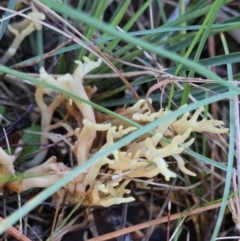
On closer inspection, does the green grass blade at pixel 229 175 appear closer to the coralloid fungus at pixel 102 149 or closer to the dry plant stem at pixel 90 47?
the coralloid fungus at pixel 102 149

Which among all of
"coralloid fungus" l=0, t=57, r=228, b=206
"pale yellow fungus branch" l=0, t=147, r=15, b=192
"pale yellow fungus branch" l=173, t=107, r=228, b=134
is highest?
"pale yellow fungus branch" l=173, t=107, r=228, b=134

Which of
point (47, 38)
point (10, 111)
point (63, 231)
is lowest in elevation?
point (63, 231)

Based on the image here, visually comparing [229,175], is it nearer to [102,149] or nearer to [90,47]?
[102,149]

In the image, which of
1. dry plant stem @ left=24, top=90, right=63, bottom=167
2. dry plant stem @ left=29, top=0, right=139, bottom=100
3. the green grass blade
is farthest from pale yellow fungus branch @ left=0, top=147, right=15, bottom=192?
the green grass blade

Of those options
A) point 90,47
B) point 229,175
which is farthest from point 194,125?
point 90,47

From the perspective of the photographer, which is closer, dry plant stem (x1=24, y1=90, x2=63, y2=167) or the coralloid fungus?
the coralloid fungus

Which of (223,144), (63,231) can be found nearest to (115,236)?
(63,231)

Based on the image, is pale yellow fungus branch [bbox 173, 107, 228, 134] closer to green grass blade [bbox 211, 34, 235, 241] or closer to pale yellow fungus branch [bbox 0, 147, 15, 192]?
green grass blade [bbox 211, 34, 235, 241]

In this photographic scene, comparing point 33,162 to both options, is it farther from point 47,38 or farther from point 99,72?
point 47,38
